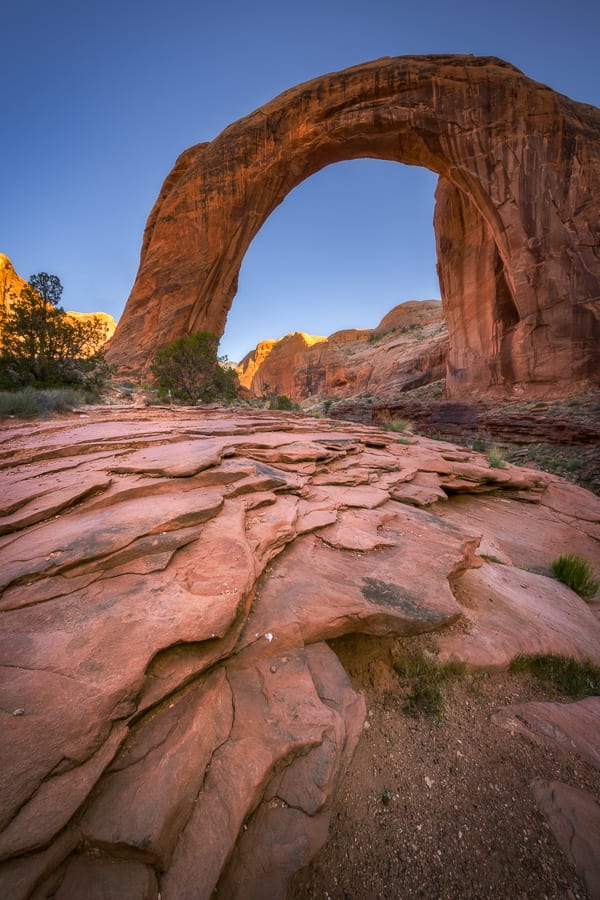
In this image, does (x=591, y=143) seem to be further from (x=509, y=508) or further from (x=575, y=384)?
(x=509, y=508)

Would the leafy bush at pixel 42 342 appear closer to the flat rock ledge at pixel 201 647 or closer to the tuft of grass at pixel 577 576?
the flat rock ledge at pixel 201 647

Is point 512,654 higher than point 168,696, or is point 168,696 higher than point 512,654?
point 168,696

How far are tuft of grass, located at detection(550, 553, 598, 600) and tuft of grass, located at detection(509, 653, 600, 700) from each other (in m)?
1.30

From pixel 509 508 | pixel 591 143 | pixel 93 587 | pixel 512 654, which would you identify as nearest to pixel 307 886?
pixel 93 587

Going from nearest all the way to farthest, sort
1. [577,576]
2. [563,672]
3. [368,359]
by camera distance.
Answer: [563,672]
[577,576]
[368,359]

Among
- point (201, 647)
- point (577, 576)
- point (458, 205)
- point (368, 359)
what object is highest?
point (458, 205)

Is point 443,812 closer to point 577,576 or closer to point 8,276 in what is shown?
point 577,576

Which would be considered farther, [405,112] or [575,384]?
[405,112]

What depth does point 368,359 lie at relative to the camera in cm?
3659

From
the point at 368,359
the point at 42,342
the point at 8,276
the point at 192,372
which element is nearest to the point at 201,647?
the point at 42,342

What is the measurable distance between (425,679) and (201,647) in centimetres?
139

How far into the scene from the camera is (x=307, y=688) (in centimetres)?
169

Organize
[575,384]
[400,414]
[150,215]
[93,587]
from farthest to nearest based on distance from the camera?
[150,215] < [400,414] < [575,384] < [93,587]

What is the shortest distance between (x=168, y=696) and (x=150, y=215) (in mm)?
27394
